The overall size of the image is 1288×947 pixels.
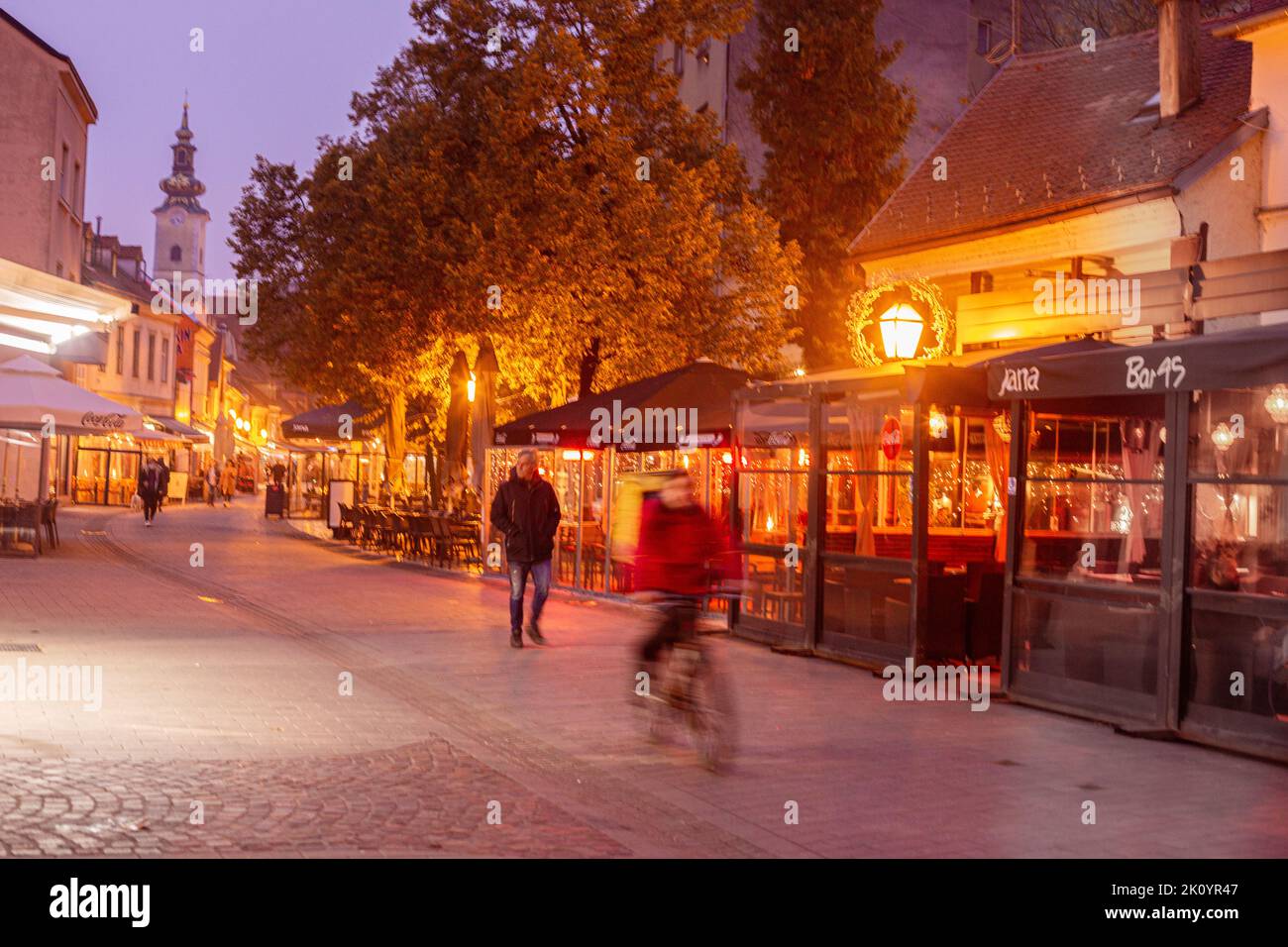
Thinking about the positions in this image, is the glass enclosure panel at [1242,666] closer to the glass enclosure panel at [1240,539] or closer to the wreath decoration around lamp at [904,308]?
the glass enclosure panel at [1240,539]

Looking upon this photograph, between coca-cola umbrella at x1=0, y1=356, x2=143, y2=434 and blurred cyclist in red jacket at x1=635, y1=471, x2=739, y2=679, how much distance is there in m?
14.1

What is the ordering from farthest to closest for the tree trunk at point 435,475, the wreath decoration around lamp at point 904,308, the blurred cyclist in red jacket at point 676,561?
the tree trunk at point 435,475
the wreath decoration around lamp at point 904,308
the blurred cyclist in red jacket at point 676,561

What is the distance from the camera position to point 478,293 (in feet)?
87.9

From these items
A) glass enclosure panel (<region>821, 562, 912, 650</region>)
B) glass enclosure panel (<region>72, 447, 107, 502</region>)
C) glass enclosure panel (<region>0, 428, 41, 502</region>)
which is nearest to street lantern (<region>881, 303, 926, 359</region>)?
glass enclosure panel (<region>821, 562, 912, 650</region>)

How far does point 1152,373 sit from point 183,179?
11983 cm

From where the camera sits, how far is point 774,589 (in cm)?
1573

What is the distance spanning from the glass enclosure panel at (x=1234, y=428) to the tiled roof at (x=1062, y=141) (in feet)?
27.8

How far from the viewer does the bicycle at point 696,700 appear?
9.12m

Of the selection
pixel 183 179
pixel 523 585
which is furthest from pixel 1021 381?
pixel 183 179

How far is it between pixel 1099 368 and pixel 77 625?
10.4 meters

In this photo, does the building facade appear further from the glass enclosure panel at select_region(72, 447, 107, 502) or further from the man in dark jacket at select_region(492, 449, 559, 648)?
the glass enclosure panel at select_region(72, 447, 107, 502)

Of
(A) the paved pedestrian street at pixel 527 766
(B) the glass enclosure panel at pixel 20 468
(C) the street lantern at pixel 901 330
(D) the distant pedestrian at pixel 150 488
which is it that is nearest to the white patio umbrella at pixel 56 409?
(A) the paved pedestrian street at pixel 527 766
